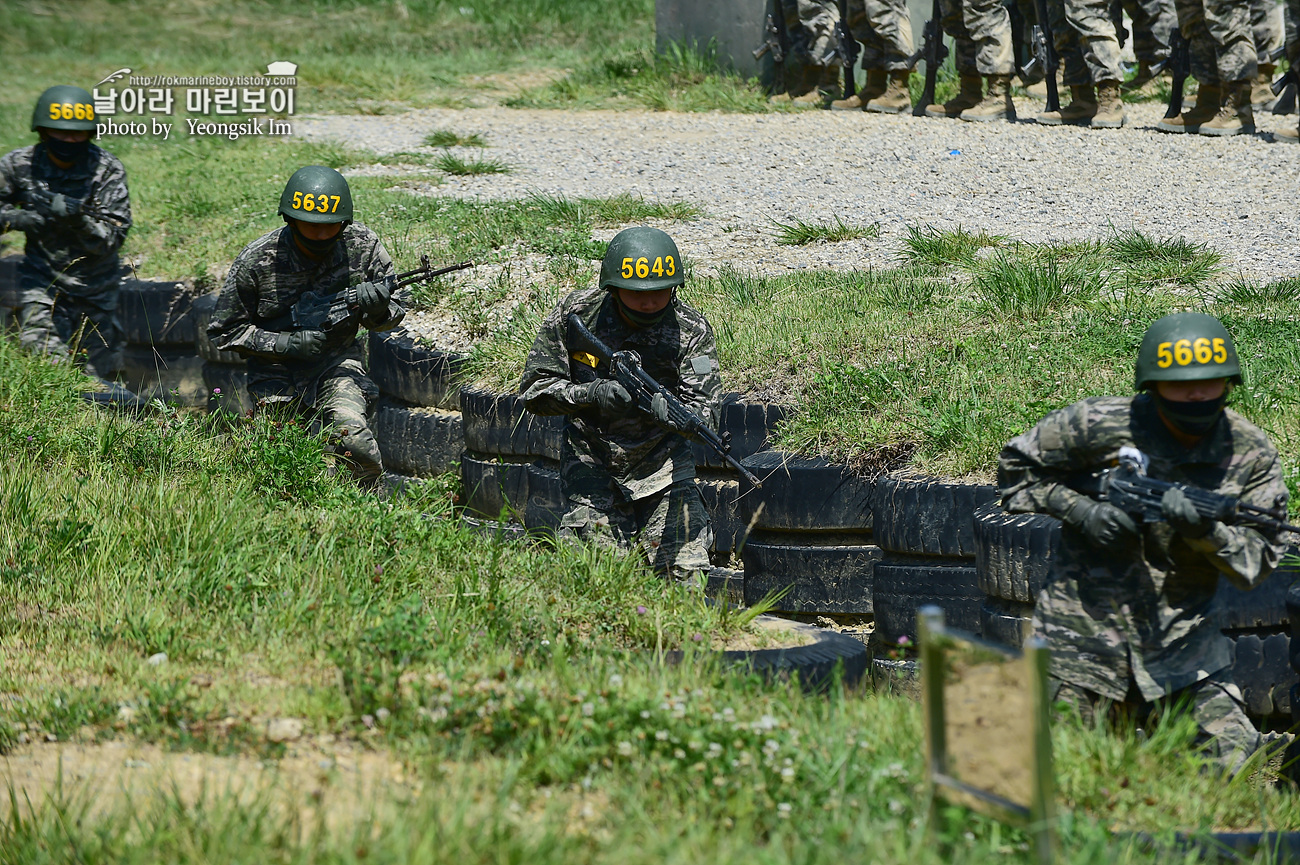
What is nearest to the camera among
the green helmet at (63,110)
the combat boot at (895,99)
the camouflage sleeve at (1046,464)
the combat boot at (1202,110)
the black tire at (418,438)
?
the camouflage sleeve at (1046,464)

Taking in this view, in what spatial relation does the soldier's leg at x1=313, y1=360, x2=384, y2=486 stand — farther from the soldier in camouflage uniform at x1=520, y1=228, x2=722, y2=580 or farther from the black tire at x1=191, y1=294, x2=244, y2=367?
the black tire at x1=191, y1=294, x2=244, y2=367

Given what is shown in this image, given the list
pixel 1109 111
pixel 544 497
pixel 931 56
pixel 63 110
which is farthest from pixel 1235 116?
pixel 63 110

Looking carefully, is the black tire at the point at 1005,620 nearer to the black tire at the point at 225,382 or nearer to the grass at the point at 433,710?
the grass at the point at 433,710

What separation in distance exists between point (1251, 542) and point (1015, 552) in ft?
2.91

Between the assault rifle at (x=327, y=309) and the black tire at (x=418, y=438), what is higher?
the assault rifle at (x=327, y=309)

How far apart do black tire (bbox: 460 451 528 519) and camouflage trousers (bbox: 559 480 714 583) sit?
0.76 metres

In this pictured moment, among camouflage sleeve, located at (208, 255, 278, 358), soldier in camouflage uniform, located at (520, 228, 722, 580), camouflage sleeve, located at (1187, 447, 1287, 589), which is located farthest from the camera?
camouflage sleeve, located at (208, 255, 278, 358)

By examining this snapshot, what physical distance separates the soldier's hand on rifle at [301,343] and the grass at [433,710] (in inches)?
43.6

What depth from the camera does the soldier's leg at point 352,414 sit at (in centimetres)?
674

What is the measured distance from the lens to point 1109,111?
40.2 ft

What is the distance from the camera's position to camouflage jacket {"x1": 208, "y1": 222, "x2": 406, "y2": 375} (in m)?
6.89

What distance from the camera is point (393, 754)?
3.61 metres

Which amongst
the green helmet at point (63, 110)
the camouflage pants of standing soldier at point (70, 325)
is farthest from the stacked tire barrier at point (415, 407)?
the green helmet at point (63, 110)

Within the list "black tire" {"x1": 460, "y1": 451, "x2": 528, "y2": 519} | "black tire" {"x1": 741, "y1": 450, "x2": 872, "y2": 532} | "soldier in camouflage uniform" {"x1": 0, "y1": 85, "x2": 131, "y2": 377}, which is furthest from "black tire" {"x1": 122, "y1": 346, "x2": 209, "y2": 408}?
"black tire" {"x1": 741, "y1": 450, "x2": 872, "y2": 532}
